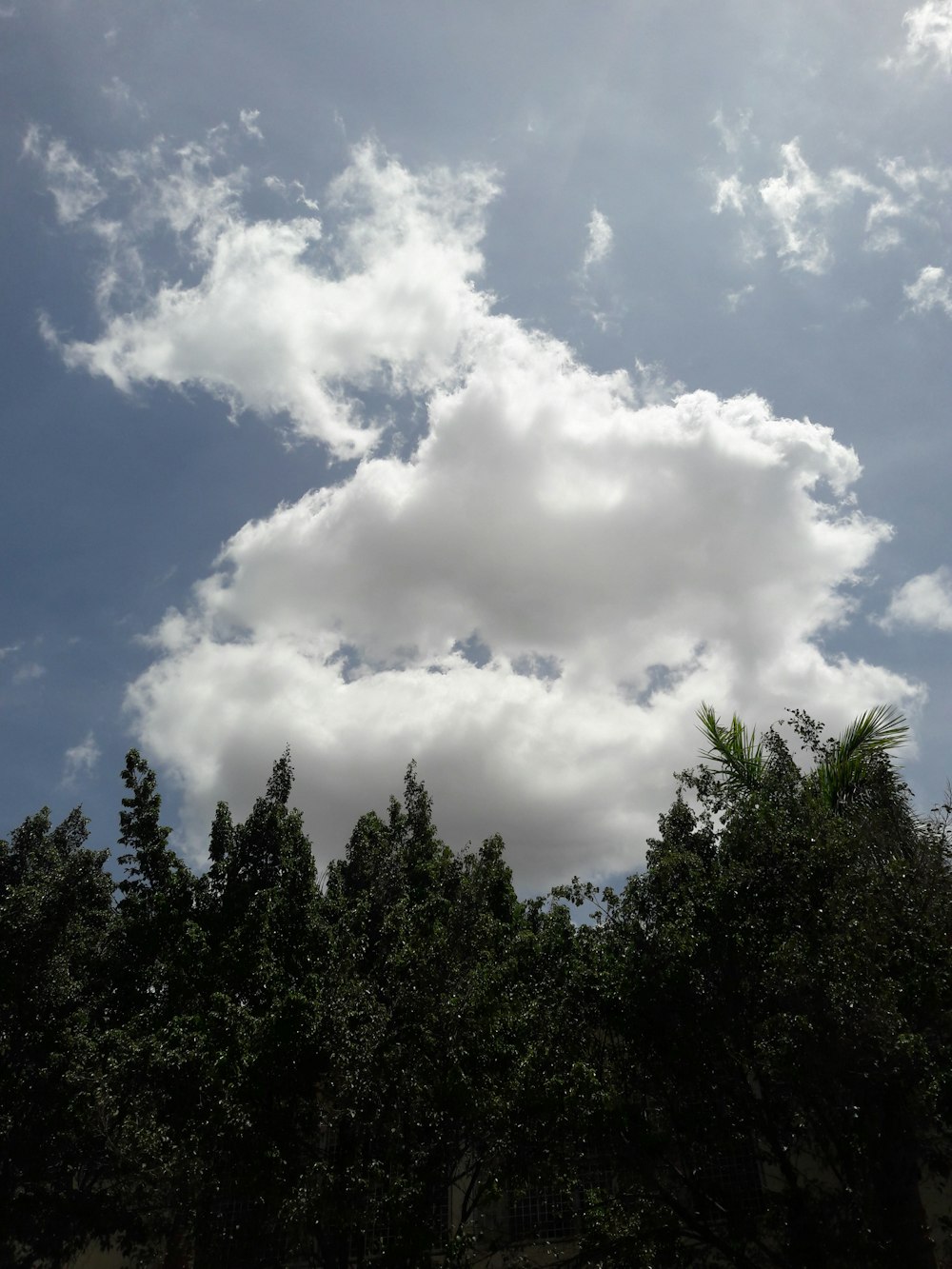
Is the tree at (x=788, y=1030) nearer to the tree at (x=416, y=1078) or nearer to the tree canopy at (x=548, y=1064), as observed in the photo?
the tree canopy at (x=548, y=1064)

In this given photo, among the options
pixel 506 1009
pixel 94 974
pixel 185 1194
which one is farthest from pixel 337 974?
pixel 94 974

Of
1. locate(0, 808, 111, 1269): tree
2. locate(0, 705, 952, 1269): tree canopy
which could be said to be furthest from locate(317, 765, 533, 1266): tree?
locate(0, 808, 111, 1269): tree

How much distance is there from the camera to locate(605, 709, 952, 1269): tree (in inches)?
583

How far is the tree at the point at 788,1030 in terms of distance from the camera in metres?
14.8

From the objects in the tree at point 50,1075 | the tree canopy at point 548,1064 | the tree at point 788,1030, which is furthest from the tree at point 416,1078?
the tree at point 50,1075

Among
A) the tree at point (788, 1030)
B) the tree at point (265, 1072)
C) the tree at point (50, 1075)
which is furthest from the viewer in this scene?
the tree at point (50, 1075)

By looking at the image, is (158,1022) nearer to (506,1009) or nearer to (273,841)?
(273,841)

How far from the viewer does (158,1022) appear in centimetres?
2062

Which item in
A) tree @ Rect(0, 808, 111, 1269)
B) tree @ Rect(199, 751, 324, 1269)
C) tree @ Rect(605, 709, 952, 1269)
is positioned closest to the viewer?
Result: tree @ Rect(605, 709, 952, 1269)

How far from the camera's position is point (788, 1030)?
15125 millimetres

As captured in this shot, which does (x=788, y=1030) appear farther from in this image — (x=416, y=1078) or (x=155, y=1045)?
(x=155, y=1045)

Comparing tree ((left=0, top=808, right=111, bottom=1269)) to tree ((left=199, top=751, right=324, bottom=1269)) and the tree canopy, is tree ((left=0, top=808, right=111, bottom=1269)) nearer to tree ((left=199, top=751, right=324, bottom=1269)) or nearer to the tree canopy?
the tree canopy

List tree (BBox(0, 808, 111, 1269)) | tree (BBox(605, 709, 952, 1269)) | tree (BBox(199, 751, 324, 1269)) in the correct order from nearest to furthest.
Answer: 1. tree (BBox(605, 709, 952, 1269))
2. tree (BBox(199, 751, 324, 1269))
3. tree (BBox(0, 808, 111, 1269))

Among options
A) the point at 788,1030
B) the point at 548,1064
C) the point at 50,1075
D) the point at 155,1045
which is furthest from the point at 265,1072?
the point at 788,1030
